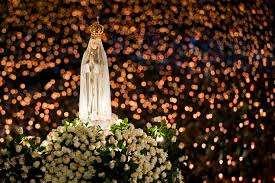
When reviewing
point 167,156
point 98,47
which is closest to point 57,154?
point 167,156

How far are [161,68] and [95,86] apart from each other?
2.74 meters

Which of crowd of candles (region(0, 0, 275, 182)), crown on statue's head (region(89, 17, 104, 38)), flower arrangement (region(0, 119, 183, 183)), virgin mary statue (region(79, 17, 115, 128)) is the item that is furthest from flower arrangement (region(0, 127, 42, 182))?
crowd of candles (region(0, 0, 275, 182))

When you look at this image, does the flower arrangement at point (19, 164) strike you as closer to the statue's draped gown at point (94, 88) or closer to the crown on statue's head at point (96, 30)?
the statue's draped gown at point (94, 88)

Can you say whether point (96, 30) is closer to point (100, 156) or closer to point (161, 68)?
point (100, 156)

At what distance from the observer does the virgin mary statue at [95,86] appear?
4.84 m

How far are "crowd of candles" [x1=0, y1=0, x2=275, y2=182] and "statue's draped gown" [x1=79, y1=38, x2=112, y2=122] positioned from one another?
7.94 feet

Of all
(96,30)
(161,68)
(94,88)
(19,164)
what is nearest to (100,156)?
(19,164)

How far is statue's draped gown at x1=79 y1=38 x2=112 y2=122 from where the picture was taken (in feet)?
15.9

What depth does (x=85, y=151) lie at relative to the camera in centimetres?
411

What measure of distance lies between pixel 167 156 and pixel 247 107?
3550mm

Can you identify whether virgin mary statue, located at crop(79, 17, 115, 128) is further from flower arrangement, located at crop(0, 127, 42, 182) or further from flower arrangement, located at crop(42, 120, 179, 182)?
flower arrangement, located at crop(0, 127, 42, 182)

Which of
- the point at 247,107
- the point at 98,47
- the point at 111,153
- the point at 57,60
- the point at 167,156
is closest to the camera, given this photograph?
the point at 111,153

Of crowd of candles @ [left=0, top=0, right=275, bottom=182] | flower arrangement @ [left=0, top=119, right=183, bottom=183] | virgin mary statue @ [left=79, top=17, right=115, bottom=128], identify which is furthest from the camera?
crowd of candles @ [left=0, top=0, right=275, bottom=182]

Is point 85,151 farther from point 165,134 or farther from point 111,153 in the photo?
point 165,134
